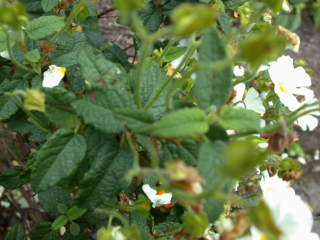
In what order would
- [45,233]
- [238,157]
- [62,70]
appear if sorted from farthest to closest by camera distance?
1. [45,233]
2. [62,70]
3. [238,157]

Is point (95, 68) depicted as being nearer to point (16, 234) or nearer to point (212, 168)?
point (212, 168)

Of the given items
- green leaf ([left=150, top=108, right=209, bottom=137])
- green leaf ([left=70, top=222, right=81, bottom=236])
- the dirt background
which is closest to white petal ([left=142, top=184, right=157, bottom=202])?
green leaf ([left=70, top=222, right=81, bottom=236])

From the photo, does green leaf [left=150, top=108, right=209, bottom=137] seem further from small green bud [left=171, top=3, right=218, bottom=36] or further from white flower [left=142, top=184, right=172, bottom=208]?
white flower [left=142, top=184, right=172, bottom=208]

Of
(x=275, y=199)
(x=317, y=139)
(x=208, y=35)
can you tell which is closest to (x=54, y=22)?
(x=208, y=35)

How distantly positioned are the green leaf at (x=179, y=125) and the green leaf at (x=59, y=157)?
0.17 meters

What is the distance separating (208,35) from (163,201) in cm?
45

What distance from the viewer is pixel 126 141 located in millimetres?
705

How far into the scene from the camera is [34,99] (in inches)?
25.4

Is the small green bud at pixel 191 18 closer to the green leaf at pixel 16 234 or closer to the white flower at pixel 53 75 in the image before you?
the white flower at pixel 53 75

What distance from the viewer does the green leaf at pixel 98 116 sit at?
644mm

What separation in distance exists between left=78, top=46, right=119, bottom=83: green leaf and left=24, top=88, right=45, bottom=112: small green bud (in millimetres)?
108

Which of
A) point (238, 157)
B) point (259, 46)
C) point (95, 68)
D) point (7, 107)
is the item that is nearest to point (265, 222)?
point (238, 157)

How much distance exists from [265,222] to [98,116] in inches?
11.8

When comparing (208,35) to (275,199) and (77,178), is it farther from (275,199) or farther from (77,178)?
(77,178)
